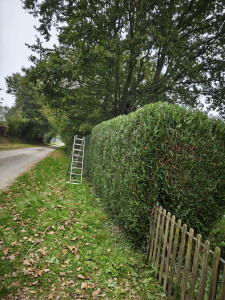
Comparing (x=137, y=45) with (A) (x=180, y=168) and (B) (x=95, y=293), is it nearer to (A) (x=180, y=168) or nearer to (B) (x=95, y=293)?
(A) (x=180, y=168)

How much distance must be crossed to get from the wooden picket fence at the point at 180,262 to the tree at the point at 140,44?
27.7 feet

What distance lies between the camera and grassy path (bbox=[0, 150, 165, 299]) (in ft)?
8.64

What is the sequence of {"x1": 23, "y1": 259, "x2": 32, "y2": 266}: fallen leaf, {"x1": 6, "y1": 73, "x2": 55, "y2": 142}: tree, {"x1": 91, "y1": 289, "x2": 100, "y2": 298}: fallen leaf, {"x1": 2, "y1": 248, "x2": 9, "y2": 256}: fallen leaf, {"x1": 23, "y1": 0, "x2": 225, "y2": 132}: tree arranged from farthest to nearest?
{"x1": 6, "y1": 73, "x2": 55, "y2": 142}: tree
{"x1": 23, "y1": 0, "x2": 225, "y2": 132}: tree
{"x1": 2, "y1": 248, "x2": 9, "y2": 256}: fallen leaf
{"x1": 23, "y1": 259, "x2": 32, "y2": 266}: fallen leaf
{"x1": 91, "y1": 289, "x2": 100, "y2": 298}: fallen leaf

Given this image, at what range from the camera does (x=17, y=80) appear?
3978 centimetres

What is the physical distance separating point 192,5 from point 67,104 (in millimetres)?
10107

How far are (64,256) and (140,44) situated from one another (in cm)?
954

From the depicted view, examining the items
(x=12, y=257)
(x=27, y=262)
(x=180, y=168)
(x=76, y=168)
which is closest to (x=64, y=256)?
(x=27, y=262)

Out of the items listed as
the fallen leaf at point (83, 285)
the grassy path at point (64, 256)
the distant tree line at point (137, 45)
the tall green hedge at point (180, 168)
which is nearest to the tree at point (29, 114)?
the distant tree line at point (137, 45)

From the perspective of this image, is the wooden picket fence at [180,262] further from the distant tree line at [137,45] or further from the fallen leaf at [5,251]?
the distant tree line at [137,45]

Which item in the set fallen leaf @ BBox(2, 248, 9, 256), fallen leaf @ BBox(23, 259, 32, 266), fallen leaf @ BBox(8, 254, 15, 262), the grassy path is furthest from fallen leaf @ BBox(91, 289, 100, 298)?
fallen leaf @ BBox(2, 248, 9, 256)

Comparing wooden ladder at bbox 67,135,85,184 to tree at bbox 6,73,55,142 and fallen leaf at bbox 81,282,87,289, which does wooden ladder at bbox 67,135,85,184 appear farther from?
tree at bbox 6,73,55,142

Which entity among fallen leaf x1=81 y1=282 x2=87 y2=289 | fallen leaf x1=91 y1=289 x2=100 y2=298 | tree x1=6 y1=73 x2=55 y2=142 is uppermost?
tree x1=6 y1=73 x2=55 y2=142

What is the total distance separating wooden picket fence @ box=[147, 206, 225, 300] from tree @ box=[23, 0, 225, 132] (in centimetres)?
844

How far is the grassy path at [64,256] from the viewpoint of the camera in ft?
8.64
